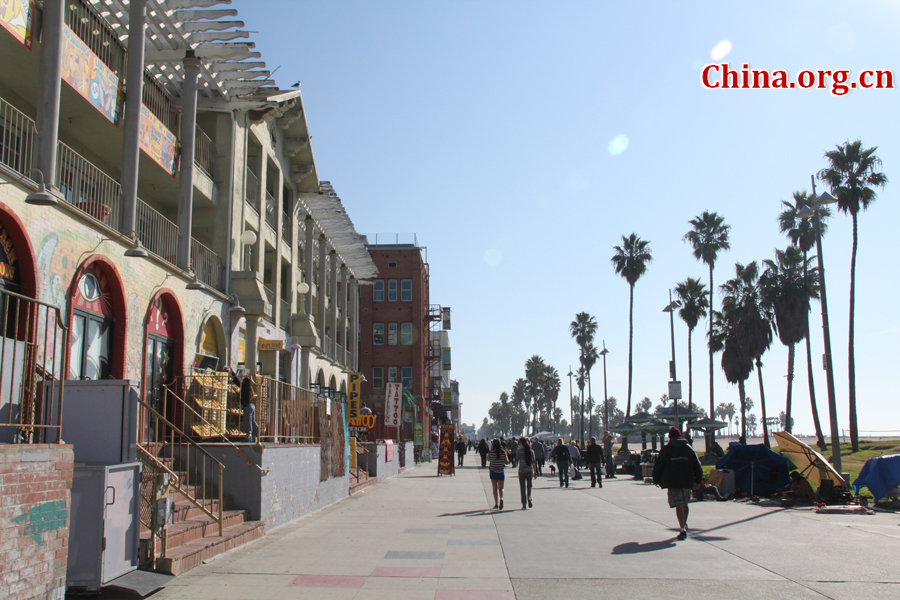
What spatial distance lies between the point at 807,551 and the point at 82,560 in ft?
29.5

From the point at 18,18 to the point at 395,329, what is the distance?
4521cm

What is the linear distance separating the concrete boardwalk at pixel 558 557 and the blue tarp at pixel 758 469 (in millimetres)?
2285

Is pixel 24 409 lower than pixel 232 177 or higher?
lower

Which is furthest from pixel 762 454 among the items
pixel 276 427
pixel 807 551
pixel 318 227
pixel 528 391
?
pixel 528 391

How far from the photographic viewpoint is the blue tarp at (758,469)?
18.5m

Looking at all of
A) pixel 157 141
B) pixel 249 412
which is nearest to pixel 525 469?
pixel 249 412

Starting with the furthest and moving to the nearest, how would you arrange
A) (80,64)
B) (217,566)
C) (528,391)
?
(528,391) < (80,64) < (217,566)

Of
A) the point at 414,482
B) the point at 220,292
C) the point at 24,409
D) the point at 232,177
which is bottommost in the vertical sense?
the point at 414,482

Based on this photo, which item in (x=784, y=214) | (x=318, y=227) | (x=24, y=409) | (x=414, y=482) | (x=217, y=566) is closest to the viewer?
(x=24, y=409)

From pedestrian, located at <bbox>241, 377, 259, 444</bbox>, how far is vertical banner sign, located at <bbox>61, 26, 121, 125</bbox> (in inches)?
222

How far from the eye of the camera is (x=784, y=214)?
1912 inches

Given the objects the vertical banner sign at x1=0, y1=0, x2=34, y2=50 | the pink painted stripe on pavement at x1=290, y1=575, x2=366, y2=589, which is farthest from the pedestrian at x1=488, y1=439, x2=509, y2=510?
the vertical banner sign at x1=0, y1=0, x2=34, y2=50

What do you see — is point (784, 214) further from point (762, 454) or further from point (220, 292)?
point (220, 292)

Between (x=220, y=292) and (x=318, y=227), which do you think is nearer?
(x=220, y=292)
